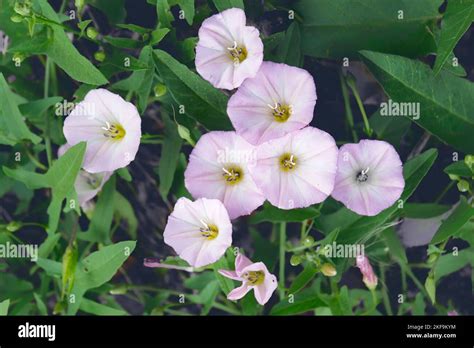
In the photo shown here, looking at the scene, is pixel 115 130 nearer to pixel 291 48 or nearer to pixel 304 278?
pixel 291 48

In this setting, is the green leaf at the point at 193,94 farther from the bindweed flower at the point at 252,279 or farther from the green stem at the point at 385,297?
the green stem at the point at 385,297

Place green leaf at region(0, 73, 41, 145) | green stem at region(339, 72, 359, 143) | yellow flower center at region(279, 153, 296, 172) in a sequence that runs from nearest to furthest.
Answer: yellow flower center at region(279, 153, 296, 172) < green leaf at region(0, 73, 41, 145) < green stem at region(339, 72, 359, 143)

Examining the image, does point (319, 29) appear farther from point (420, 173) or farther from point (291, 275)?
point (291, 275)

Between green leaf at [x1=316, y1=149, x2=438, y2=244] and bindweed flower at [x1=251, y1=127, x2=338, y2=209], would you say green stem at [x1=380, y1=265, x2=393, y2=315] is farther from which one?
bindweed flower at [x1=251, y1=127, x2=338, y2=209]

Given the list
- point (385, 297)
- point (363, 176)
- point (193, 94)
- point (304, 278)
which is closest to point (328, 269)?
point (304, 278)

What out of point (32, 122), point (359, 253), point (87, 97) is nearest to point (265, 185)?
point (359, 253)

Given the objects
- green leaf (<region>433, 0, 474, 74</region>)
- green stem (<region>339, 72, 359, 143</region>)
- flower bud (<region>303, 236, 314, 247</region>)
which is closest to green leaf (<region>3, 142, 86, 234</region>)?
flower bud (<region>303, 236, 314, 247</region>)
